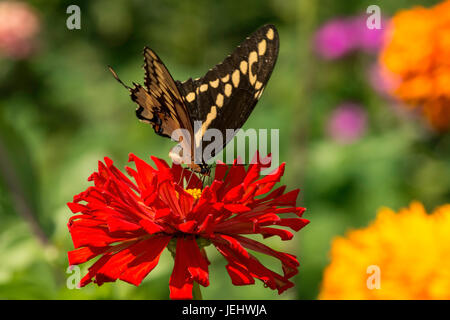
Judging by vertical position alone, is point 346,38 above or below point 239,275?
above

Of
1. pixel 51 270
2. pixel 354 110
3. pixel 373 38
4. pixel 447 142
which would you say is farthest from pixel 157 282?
pixel 373 38

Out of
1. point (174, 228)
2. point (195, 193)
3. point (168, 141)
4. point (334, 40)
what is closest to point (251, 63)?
point (195, 193)

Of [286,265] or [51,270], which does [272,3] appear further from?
[286,265]

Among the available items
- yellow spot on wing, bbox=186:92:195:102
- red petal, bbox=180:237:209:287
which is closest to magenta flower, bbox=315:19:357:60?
yellow spot on wing, bbox=186:92:195:102

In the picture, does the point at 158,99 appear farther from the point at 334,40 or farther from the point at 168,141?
the point at 334,40

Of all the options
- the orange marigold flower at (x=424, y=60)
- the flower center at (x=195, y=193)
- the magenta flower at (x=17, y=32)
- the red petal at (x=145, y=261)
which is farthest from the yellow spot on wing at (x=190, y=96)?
the magenta flower at (x=17, y=32)

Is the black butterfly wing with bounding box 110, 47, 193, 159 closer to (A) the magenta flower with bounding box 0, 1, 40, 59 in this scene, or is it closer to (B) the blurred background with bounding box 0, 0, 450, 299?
(B) the blurred background with bounding box 0, 0, 450, 299
